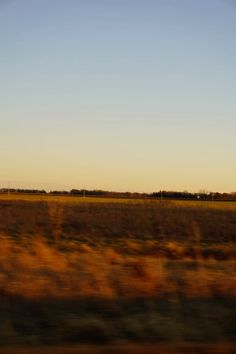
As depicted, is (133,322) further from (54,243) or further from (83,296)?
(54,243)

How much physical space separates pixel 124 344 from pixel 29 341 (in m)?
1.06

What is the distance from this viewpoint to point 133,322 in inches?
279

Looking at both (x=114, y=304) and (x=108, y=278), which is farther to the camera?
(x=108, y=278)

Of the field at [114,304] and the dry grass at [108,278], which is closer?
the field at [114,304]

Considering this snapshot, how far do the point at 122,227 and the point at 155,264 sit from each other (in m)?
14.1

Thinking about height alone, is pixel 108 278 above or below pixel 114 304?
above

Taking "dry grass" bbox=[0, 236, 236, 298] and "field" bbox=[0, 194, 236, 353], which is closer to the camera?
"field" bbox=[0, 194, 236, 353]

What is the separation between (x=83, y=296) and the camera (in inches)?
330

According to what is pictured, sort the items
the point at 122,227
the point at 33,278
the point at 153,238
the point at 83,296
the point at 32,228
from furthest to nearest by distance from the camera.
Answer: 1. the point at 122,227
2. the point at 32,228
3. the point at 153,238
4. the point at 33,278
5. the point at 83,296

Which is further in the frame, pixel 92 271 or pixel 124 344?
pixel 92 271

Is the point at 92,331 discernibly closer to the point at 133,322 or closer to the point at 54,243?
the point at 133,322

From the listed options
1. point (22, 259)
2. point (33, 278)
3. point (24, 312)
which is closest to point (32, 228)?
point (22, 259)

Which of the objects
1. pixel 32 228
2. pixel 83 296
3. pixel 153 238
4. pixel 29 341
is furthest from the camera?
pixel 32 228

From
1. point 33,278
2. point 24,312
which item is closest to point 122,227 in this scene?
point 33,278
